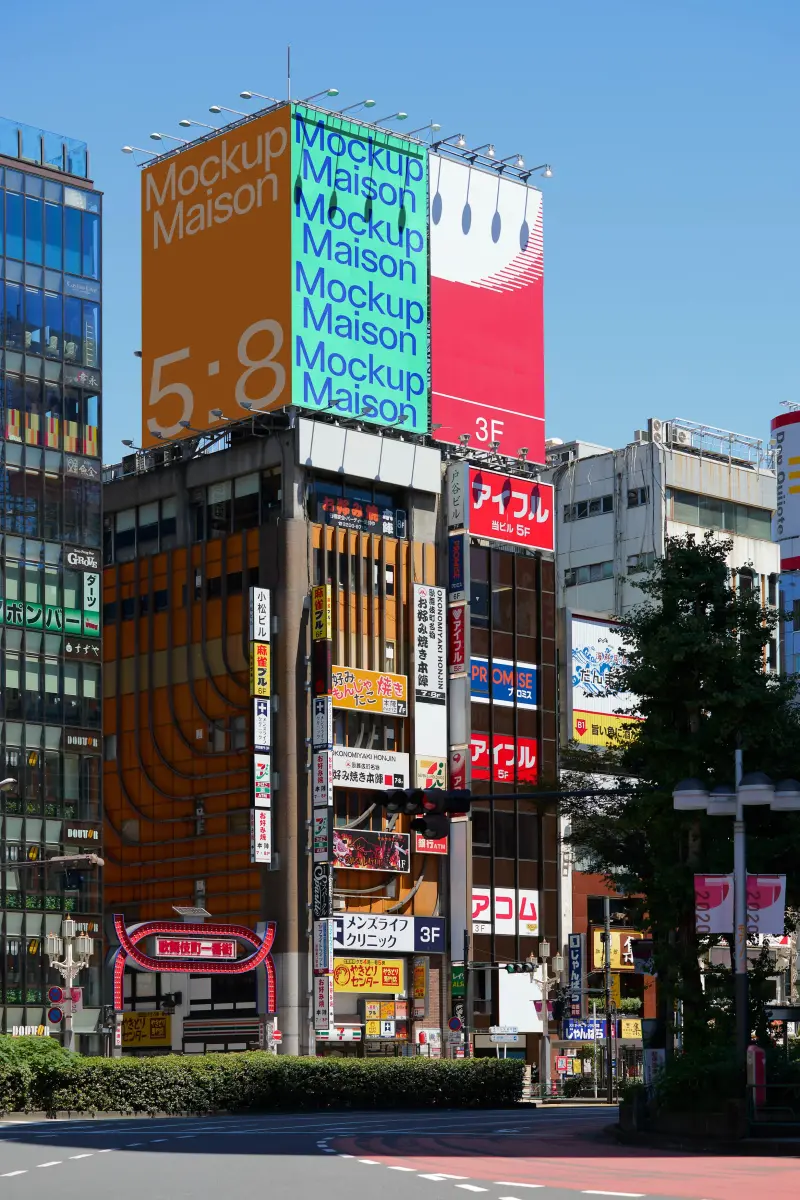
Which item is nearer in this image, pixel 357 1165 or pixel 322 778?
pixel 357 1165

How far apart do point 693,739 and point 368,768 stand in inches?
1909

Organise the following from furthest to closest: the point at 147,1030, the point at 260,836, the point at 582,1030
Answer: the point at 582,1030 → the point at 147,1030 → the point at 260,836

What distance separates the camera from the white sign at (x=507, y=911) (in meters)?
96.8

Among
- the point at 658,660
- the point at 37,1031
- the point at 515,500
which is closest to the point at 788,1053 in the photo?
→ the point at 658,660

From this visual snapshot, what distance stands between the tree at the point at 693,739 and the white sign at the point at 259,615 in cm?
4462

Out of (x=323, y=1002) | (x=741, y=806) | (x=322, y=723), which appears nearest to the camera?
(x=741, y=806)

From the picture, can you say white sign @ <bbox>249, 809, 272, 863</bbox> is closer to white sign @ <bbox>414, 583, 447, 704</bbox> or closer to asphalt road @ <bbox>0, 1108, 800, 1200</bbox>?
white sign @ <bbox>414, 583, 447, 704</bbox>

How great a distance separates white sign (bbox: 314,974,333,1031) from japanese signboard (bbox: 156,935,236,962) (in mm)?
7532

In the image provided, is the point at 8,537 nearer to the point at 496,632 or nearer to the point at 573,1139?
the point at 496,632

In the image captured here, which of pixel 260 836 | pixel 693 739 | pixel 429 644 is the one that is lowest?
pixel 260 836

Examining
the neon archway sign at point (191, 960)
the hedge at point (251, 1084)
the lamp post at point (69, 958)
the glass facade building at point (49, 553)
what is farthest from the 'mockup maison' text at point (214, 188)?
the hedge at point (251, 1084)

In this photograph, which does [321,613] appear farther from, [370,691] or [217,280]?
[217,280]

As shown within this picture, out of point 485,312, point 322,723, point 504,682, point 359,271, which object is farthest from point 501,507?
point 322,723

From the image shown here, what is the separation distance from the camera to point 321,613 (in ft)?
299
